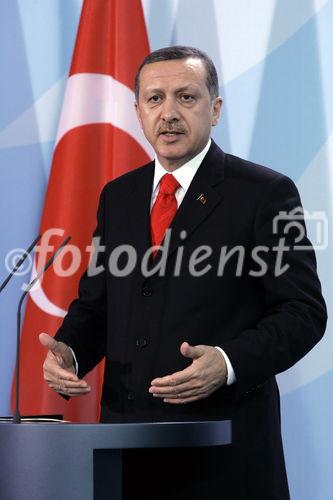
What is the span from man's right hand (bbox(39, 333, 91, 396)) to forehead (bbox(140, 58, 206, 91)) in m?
0.77

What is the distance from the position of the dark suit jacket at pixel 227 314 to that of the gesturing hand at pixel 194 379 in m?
0.09

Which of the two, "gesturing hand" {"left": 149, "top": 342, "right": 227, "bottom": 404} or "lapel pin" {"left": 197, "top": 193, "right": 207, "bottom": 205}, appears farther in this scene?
"lapel pin" {"left": 197, "top": 193, "right": 207, "bottom": 205}

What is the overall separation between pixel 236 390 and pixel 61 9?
211cm

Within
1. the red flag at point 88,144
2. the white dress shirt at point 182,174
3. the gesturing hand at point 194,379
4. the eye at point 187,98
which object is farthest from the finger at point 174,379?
the red flag at point 88,144

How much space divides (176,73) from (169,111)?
12 cm

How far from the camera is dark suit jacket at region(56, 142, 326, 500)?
2.07m

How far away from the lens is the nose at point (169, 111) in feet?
7.70

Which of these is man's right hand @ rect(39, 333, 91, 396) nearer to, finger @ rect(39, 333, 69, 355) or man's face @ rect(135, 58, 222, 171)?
finger @ rect(39, 333, 69, 355)

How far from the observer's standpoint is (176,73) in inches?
93.9

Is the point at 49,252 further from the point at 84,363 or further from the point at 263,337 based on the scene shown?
the point at 263,337

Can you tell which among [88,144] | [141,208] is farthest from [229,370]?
[88,144]

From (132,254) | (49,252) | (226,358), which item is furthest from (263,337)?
(49,252)

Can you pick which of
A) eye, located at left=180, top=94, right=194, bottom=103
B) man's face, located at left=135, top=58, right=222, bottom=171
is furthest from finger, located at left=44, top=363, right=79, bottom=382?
eye, located at left=180, top=94, right=194, bottom=103

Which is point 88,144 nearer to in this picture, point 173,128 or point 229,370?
point 173,128
